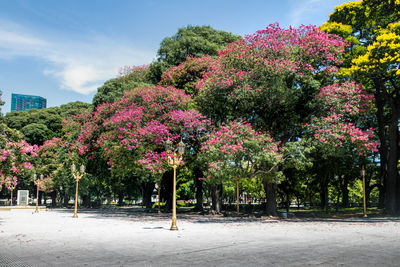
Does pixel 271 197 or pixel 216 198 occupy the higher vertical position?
pixel 271 197

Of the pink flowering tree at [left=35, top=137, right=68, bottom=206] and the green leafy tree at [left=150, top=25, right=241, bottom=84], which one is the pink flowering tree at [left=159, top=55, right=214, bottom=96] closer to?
the green leafy tree at [left=150, top=25, right=241, bottom=84]

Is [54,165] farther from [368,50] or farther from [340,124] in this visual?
[368,50]

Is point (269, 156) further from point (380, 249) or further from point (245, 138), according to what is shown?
point (380, 249)

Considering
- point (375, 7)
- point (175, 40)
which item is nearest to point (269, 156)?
point (375, 7)

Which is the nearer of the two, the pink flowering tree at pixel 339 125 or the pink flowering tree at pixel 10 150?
the pink flowering tree at pixel 10 150

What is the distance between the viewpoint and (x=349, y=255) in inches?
361

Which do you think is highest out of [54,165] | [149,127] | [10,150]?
[149,127]

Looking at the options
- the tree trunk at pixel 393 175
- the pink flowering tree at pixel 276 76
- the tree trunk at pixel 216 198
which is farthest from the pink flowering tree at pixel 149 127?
the tree trunk at pixel 393 175

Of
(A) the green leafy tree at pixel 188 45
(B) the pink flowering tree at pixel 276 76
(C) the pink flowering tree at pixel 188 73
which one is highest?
(A) the green leafy tree at pixel 188 45

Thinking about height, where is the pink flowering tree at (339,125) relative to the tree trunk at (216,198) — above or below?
above

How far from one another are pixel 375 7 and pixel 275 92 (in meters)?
11.7

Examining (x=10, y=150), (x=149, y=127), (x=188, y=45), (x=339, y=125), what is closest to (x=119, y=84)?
(x=188, y=45)

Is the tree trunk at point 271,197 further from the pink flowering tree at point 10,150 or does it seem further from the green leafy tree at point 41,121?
the green leafy tree at point 41,121

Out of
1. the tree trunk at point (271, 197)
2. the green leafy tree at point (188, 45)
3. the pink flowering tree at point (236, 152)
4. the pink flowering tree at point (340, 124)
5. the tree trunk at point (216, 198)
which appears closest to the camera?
the pink flowering tree at point (236, 152)
